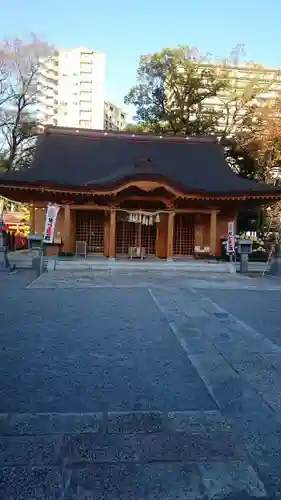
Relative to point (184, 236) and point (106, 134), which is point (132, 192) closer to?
point (184, 236)

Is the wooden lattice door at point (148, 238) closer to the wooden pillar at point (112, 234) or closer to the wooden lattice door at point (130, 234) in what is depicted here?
the wooden lattice door at point (130, 234)

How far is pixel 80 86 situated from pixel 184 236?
59659 millimetres

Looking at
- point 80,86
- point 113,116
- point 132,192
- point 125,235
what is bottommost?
point 125,235

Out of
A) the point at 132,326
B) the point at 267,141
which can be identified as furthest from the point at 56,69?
the point at 132,326

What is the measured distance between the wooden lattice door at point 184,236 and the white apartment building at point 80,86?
5264 centimetres

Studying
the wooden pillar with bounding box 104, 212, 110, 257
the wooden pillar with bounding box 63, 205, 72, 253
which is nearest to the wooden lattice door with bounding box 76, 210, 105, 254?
the wooden pillar with bounding box 104, 212, 110, 257

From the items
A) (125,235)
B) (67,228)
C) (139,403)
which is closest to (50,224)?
(67,228)

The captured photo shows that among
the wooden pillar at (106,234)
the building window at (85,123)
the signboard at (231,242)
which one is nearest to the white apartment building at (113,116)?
the building window at (85,123)

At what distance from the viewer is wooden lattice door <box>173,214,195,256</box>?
18.2 m

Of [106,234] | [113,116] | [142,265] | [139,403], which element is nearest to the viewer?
[139,403]

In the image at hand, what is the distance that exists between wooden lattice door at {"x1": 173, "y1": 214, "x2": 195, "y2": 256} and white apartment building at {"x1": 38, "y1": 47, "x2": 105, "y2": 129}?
173 feet

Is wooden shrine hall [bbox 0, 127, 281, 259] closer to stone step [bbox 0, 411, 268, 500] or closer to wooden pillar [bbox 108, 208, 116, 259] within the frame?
wooden pillar [bbox 108, 208, 116, 259]

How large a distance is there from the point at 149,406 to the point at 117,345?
185 centimetres

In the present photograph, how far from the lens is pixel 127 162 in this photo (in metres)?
19.1
